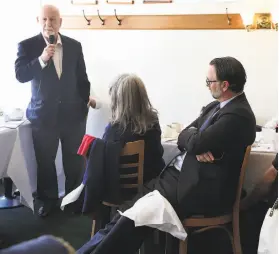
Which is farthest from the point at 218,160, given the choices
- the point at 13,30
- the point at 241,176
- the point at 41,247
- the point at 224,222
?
the point at 13,30

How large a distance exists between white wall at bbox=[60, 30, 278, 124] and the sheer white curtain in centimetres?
32

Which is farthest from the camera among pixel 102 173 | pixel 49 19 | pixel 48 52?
pixel 49 19

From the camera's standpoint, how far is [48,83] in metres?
2.51

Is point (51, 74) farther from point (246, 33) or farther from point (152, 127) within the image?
point (246, 33)

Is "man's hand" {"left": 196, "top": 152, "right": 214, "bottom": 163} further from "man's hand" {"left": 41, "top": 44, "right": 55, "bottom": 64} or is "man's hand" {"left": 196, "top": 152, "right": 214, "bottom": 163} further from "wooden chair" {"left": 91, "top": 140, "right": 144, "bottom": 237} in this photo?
"man's hand" {"left": 41, "top": 44, "right": 55, "bottom": 64}

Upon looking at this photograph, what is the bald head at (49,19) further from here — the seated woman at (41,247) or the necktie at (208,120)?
the seated woman at (41,247)

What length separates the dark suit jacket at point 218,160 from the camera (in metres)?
1.68

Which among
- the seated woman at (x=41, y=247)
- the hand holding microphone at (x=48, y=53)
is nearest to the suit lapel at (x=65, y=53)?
the hand holding microphone at (x=48, y=53)

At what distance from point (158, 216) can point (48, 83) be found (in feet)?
4.21

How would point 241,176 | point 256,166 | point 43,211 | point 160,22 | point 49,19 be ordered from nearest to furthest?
point 241,176
point 256,166
point 49,19
point 43,211
point 160,22

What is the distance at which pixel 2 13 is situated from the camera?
312 centimetres

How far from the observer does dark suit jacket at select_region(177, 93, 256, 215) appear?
168 centimetres

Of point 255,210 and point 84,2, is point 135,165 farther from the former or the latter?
point 84,2

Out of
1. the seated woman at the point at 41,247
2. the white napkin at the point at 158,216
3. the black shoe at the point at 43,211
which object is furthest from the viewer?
the black shoe at the point at 43,211
